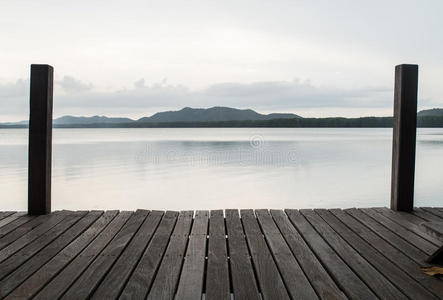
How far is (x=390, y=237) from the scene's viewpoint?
96.0 inches

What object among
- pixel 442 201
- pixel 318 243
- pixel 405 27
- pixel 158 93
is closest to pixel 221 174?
pixel 442 201

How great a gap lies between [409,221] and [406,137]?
75 cm

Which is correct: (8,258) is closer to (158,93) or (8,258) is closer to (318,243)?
(318,243)

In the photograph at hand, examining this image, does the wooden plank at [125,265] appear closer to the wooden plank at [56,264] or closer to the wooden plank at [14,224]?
the wooden plank at [56,264]

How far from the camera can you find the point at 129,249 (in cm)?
217

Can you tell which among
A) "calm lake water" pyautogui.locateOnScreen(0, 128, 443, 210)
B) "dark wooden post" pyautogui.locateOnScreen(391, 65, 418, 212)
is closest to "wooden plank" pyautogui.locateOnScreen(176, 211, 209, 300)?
"dark wooden post" pyautogui.locateOnScreen(391, 65, 418, 212)

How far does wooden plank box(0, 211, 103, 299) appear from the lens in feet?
5.48

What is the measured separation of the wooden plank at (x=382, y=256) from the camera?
1664 millimetres

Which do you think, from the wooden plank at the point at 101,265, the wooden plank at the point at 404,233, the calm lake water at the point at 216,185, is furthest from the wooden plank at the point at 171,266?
the calm lake water at the point at 216,185

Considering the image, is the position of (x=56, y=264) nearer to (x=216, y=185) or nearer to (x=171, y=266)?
(x=171, y=266)

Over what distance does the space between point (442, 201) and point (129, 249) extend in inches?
237

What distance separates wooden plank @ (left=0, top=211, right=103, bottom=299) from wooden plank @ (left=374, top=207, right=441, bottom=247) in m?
2.19

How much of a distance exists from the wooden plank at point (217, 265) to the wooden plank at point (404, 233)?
1130 mm

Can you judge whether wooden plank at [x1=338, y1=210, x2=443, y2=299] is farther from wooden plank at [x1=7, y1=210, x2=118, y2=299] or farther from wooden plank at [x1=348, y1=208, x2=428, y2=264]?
wooden plank at [x1=7, y1=210, x2=118, y2=299]
